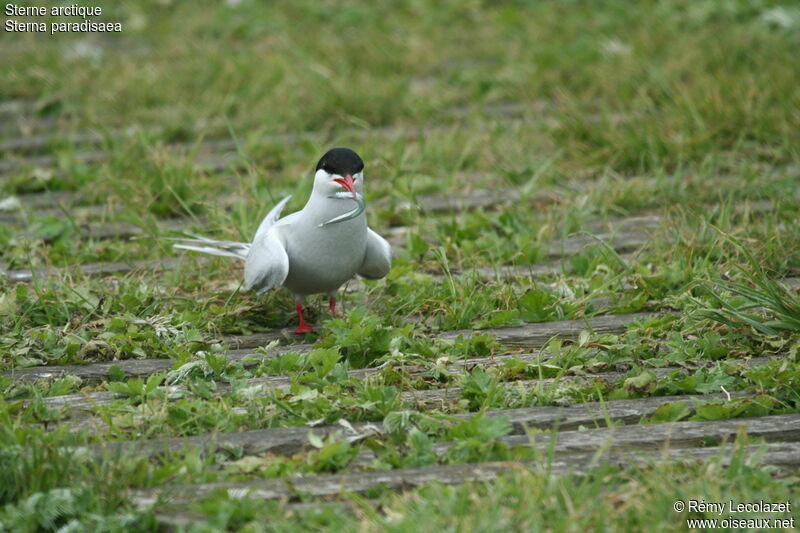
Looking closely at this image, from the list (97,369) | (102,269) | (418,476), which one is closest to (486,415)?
(418,476)

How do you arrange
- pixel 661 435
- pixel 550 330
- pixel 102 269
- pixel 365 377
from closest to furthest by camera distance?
pixel 661 435 → pixel 365 377 → pixel 550 330 → pixel 102 269

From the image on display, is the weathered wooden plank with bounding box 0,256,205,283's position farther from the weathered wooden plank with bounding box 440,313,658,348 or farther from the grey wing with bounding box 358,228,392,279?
the weathered wooden plank with bounding box 440,313,658,348

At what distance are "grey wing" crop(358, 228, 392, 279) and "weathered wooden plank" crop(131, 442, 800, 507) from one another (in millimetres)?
1226

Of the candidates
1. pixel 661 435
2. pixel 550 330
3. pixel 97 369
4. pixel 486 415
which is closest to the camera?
pixel 661 435

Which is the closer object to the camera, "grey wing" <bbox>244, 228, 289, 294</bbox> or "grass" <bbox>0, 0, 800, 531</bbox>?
"grass" <bbox>0, 0, 800, 531</bbox>

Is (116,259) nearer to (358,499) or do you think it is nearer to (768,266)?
Answer: (358,499)

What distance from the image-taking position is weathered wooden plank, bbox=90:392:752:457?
2.80 meters

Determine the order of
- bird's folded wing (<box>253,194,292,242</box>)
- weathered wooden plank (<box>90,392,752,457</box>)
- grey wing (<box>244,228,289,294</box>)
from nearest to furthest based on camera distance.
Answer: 1. weathered wooden plank (<box>90,392,752,457</box>)
2. grey wing (<box>244,228,289,294</box>)
3. bird's folded wing (<box>253,194,292,242</box>)

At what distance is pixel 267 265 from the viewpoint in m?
3.58

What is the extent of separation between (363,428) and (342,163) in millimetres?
1083

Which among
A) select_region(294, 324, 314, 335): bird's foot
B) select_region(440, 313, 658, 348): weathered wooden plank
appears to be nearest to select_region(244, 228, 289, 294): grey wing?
select_region(294, 324, 314, 335): bird's foot

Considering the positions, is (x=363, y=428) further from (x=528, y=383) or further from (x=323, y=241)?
(x=323, y=241)

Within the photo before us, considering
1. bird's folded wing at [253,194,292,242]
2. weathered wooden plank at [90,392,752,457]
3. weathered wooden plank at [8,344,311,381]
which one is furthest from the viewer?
bird's folded wing at [253,194,292,242]

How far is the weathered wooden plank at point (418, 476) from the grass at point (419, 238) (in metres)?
0.06
